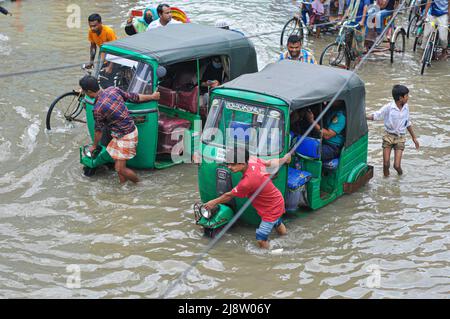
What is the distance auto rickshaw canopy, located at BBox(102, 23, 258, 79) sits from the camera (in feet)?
31.0

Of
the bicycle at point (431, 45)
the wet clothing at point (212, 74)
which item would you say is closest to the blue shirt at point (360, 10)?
the bicycle at point (431, 45)

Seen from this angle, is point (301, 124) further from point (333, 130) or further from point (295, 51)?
point (295, 51)

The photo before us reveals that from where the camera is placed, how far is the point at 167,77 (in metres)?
10.5

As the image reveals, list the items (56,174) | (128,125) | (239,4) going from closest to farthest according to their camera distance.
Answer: (128,125)
(56,174)
(239,4)

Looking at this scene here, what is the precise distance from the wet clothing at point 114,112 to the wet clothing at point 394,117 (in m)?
3.40

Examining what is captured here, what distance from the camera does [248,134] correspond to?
788 centimetres

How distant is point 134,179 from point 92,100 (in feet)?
4.22

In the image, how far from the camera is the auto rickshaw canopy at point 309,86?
308 inches

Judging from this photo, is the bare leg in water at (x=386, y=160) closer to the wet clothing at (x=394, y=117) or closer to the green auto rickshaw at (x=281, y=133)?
the wet clothing at (x=394, y=117)
